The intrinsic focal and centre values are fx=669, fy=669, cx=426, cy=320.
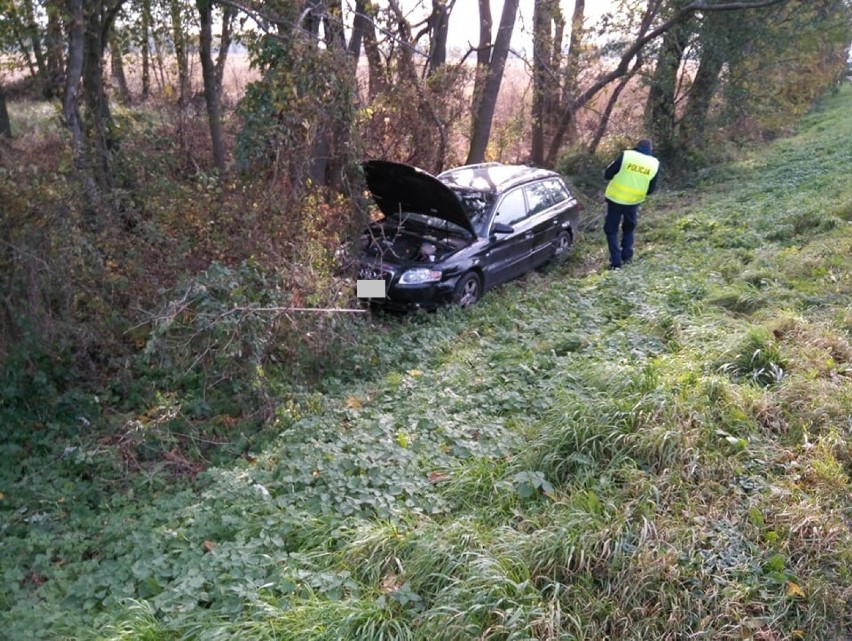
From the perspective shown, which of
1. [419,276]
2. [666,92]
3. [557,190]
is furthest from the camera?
[666,92]

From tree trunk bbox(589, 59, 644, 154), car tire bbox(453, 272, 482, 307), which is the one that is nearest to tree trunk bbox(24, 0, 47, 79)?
car tire bbox(453, 272, 482, 307)

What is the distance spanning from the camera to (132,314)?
232 inches

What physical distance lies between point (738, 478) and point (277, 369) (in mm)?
3768

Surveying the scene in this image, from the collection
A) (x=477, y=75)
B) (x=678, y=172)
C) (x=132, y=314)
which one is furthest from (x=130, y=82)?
(x=678, y=172)

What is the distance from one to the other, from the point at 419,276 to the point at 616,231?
3.59 metres

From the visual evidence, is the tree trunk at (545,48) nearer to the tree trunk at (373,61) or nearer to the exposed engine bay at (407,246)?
the tree trunk at (373,61)

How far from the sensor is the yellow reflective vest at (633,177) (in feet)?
31.0

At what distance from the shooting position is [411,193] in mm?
8234

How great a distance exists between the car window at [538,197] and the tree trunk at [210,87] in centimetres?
473

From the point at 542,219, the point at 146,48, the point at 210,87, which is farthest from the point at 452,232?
the point at 146,48

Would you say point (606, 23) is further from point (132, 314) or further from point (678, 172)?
point (132, 314)

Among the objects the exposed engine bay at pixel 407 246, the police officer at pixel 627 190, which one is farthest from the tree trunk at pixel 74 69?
the police officer at pixel 627 190

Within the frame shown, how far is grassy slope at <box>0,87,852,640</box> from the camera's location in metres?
3.26

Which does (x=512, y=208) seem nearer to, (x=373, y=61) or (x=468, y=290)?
(x=468, y=290)
